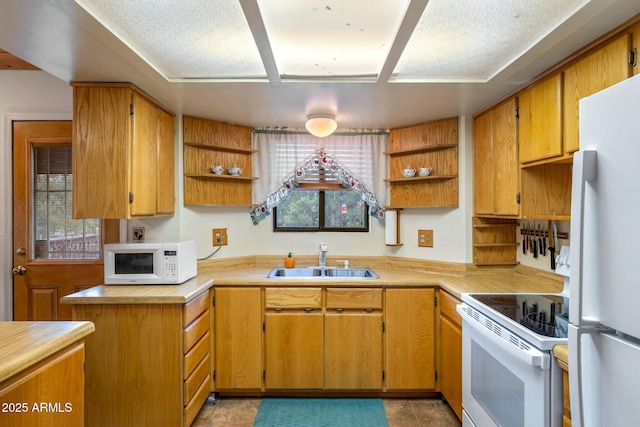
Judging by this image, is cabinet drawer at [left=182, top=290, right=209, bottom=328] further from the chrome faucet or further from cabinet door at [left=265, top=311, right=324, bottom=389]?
the chrome faucet

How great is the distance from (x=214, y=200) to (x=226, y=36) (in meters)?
1.51

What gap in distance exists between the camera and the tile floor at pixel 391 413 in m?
2.18

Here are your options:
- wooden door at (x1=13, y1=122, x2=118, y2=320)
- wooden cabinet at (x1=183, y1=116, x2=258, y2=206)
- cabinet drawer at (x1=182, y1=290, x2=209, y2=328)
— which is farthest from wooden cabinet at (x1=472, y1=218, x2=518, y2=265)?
wooden door at (x1=13, y1=122, x2=118, y2=320)

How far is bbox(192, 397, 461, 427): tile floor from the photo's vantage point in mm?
2182

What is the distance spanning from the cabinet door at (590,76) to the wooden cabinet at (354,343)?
1471 millimetres

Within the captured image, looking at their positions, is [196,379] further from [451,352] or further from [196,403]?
[451,352]

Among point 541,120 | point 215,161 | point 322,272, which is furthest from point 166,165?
point 541,120

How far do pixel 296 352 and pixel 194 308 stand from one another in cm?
80

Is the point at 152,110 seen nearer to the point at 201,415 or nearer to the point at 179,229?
the point at 179,229

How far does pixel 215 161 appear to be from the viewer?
2822 millimetres

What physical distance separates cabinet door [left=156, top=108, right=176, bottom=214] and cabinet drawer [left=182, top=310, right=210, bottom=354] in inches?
31.3

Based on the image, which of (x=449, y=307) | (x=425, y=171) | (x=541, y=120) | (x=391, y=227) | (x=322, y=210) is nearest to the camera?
(x=541, y=120)

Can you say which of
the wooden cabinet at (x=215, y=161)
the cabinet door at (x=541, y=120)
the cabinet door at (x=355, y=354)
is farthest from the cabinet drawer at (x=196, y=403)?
the cabinet door at (x=541, y=120)

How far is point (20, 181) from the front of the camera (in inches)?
101
